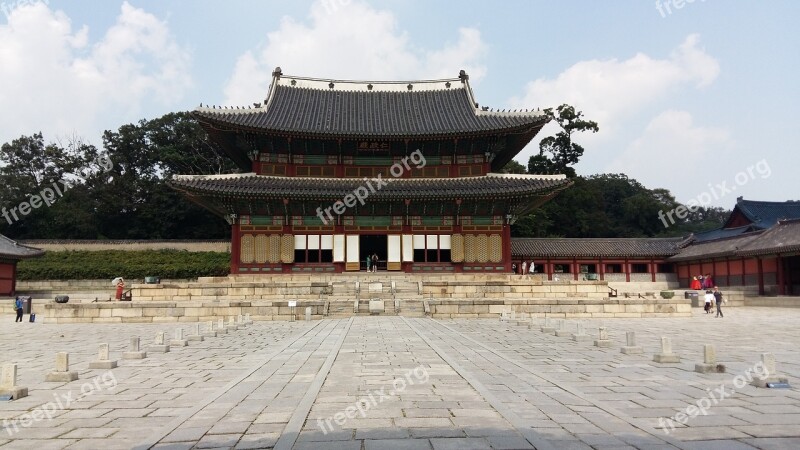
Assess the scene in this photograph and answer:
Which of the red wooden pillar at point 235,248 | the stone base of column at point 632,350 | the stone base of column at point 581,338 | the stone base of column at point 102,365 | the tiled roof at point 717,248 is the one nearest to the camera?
the stone base of column at point 102,365

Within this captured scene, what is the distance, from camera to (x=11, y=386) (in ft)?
24.4

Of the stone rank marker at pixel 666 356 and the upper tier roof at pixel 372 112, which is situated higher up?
the upper tier roof at pixel 372 112

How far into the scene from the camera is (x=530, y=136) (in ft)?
107

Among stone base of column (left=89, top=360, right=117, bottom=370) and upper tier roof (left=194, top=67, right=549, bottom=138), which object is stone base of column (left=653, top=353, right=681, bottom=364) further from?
upper tier roof (left=194, top=67, right=549, bottom=138)

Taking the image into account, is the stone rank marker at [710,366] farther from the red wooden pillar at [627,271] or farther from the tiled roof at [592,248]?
the red wooden pillar at [627,271]

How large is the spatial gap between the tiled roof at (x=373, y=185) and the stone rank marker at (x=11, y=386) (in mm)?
21119

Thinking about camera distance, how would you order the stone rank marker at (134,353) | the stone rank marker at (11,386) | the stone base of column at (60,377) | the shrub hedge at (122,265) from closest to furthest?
the stone rank marker at (11,386) → the stone base of column at (60,377) → the stone rank marker at (134,353) → the shrub hedge at (122,265)

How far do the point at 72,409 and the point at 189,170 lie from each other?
6102 centimetres

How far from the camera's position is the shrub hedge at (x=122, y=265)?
4100cm

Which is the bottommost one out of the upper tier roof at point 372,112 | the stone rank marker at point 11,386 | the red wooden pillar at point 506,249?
the stone rank marker at point 11,386

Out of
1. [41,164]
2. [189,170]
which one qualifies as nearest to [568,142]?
[189,170]

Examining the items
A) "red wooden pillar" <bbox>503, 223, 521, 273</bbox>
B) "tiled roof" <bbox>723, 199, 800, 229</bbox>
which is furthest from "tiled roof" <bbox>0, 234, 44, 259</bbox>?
"tiled roof" <bbox>723, 199, 800, 229</bbox>

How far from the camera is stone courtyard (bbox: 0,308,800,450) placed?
534cm

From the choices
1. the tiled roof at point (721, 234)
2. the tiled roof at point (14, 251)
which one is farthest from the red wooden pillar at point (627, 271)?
the tiled roof at point (14, 251)
